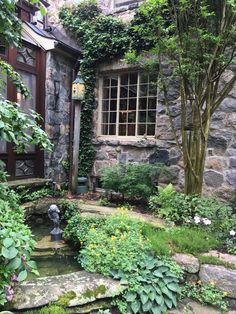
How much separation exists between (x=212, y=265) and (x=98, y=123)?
391 cm

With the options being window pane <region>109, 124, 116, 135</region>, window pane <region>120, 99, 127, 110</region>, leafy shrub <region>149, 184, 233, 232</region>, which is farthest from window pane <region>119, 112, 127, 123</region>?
leafy shrub <region>149, 184, 233, 232</region>

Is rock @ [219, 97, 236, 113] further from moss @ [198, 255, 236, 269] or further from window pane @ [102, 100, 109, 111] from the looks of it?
moss @ [198, 255, 236, 269]

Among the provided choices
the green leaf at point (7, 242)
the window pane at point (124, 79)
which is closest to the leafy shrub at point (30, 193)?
the window pane at point (124, 79)

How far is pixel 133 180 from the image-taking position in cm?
459

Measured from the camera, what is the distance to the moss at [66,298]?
2118mm

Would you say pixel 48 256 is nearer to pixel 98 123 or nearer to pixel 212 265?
pixel 212 265

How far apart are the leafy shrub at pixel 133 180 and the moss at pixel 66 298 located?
2.45m

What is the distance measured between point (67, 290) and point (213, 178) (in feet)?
10.5

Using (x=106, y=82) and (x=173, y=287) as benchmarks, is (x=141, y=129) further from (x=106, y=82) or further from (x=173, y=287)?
(x=173, y=287)

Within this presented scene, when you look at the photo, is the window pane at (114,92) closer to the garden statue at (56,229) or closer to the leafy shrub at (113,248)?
the garden statue at (56,229)

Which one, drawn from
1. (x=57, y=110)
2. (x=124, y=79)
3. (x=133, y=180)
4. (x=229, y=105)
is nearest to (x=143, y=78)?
(x=124, y=79)

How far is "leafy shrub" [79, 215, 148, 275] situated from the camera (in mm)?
2586

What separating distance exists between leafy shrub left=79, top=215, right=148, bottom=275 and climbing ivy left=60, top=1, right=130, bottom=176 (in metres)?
2.85

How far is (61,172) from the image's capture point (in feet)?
19.3
